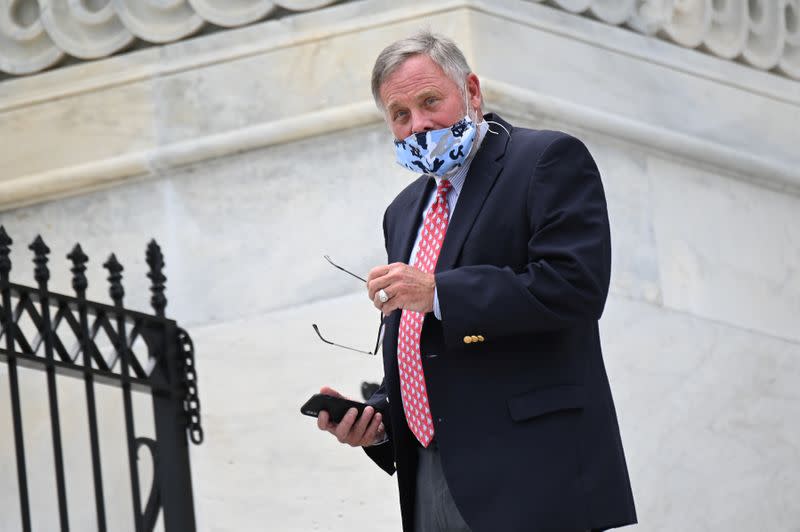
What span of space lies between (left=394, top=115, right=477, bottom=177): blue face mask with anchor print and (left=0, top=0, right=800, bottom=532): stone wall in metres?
2.49

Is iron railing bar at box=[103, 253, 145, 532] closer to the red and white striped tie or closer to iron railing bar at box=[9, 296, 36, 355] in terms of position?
iron railing bar at box=[9, 296, 36, 355]

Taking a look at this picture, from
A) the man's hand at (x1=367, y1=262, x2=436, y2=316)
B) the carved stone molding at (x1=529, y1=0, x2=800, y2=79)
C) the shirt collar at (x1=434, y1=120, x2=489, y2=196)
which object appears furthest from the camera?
the carved stone molding at (x1=529, y1=0, x2=800, y2=79)

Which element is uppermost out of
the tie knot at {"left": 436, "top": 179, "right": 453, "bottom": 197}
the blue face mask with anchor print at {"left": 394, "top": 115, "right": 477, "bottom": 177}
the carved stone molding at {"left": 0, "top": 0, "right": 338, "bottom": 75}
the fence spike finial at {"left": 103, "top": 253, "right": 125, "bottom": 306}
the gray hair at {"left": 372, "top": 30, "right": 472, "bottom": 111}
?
the carved stone molding at {"left": 0, "top": 0, "right": 338, "bottom": 75}

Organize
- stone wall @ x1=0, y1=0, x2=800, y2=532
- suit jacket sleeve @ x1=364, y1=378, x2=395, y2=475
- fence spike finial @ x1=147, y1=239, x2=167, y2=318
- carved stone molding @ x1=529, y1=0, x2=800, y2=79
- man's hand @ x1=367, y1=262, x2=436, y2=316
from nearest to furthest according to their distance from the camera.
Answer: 1. man's hand @ x1=367, y1=262, x2=436, y2=316
2. suit jacket sleeve @ x1=364, y1=378, x2=395, y2=475
3. fence spike finial @ x1=147, y1=239, x2=167, y2=318
4. stone wall @ x1=0, y1=0, x2=800, y2=532
5. carved stone molding @ x1=529, y1=0, x2=800, y2=79

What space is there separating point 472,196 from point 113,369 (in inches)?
92.0

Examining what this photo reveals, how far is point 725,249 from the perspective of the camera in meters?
6.61

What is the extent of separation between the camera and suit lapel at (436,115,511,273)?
3.50m

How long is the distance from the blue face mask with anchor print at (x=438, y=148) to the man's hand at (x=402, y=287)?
280 mm

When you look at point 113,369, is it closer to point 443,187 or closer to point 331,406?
point 331,406

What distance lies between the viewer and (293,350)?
607 cm

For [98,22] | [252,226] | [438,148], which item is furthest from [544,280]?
[98,22]

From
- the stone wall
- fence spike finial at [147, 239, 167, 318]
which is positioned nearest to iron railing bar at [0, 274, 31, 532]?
fence spike finial at [147, 239, 167, 318]

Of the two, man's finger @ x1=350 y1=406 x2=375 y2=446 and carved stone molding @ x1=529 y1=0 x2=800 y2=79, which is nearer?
man's finger @ x1=350 y1=406 x2=375 y2=446

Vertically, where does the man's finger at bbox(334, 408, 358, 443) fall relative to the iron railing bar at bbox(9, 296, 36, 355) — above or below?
below
